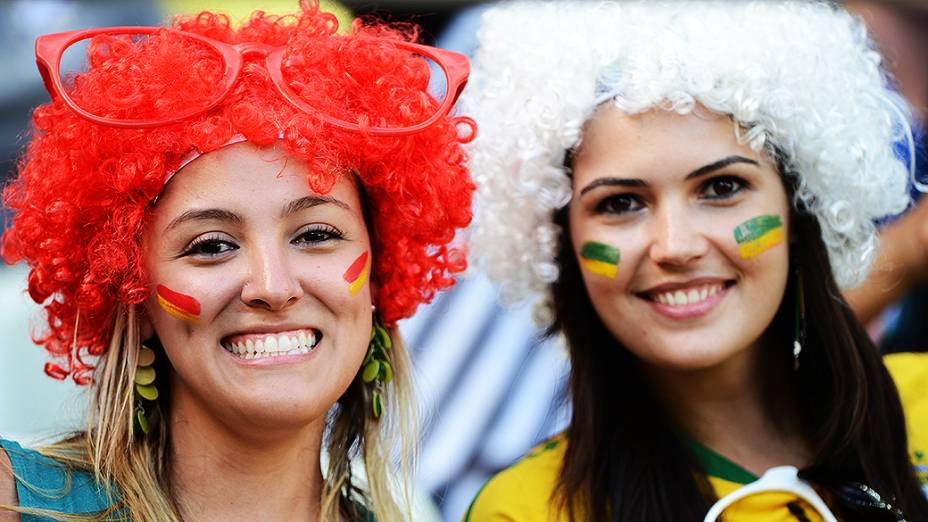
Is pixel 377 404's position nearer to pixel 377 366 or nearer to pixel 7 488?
pixel 377 366

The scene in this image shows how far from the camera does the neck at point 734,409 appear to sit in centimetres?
→ 300

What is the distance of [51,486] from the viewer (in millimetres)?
2291

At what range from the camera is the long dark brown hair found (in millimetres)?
2820

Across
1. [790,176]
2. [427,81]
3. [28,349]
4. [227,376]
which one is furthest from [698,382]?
Result: [28,349]

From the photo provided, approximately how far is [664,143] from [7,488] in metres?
1.68

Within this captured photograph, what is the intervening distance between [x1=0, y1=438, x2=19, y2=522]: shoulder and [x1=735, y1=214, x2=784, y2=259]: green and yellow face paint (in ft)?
5.73

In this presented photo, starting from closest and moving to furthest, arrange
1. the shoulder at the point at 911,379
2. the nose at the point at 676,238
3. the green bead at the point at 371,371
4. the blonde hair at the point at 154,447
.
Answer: the blonde hair at the point at 154,447, the green bead at the point at 371,371, the nose at the point at 676,238, the shoulder at the point at 911,379

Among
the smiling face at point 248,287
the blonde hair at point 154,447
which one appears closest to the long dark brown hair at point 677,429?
the blonde hair at point 154,447

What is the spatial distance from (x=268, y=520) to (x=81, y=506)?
389 millimetres

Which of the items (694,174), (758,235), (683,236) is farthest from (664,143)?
(758,235)

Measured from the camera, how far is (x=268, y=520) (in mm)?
2447

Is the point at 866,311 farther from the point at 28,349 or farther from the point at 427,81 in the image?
the point at 28,349

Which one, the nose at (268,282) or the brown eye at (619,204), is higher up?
the brown eye at (619,204)

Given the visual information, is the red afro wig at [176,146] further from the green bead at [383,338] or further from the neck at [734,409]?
the neck at [734,409]
